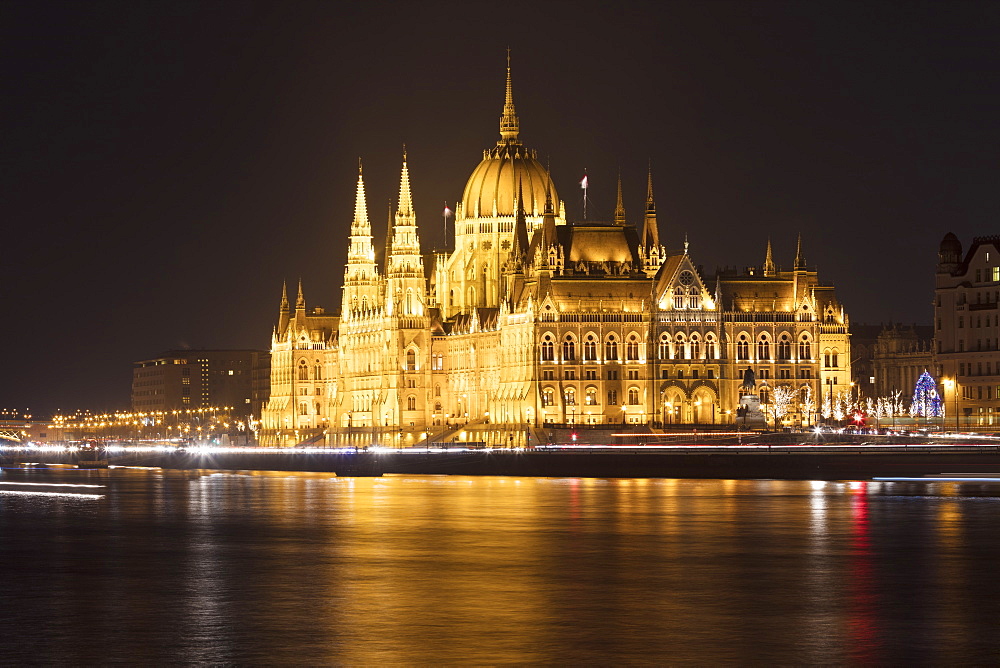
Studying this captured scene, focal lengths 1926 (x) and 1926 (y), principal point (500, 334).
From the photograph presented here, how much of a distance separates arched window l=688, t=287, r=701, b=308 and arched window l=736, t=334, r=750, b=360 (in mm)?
5241

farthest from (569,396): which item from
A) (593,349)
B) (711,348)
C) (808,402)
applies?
(808,402)

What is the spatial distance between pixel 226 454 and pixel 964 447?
82951 millimetres

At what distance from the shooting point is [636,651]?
1612 inches

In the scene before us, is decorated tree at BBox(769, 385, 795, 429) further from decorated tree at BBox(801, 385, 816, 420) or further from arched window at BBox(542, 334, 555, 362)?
arched window at BBox(542, 334, 555, 362)

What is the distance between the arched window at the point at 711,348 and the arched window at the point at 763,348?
425 centimetres

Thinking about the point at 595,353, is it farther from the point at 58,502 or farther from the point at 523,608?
the point at 523,608

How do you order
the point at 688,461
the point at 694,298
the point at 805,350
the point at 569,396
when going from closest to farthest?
the point at 688,461, the point at 569,396, the point at 694,298, the point at 805,350

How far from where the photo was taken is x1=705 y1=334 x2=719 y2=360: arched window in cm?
18138

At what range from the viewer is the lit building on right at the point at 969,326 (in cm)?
16100

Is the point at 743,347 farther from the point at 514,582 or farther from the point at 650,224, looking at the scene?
the point at 514,582

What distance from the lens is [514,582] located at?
5375cm

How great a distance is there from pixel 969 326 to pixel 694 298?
27441mm

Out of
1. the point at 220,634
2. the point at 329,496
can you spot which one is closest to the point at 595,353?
the point at 329,496

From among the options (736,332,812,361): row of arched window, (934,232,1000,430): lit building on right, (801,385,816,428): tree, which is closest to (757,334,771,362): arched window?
(736,332,812,361): row of arched window
